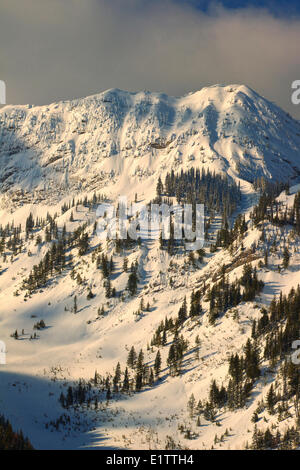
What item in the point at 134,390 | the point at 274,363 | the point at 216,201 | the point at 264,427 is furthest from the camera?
the point at 216,201

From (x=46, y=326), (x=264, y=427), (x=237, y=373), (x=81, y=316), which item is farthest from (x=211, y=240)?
(x=264, y=427)

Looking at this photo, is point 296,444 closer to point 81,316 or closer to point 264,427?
point 264,427

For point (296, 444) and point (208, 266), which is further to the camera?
point (208, 266)

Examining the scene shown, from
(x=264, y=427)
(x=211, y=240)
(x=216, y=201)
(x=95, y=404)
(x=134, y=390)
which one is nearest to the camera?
(x=264, y=427)

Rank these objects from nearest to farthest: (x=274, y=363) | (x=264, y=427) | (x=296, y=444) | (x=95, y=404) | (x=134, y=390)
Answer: (x=296, y=444) < (x=264, y=427) < (x=274, y=363) < (x=95, y=404) < (x=134, y=390)

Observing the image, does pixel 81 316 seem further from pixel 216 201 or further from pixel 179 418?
pixel 216 201
